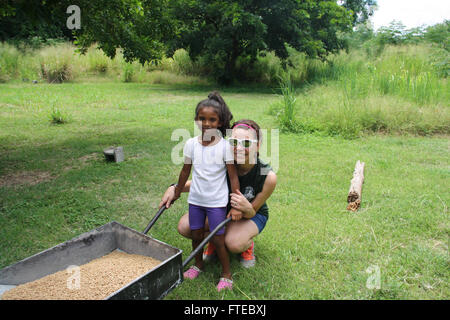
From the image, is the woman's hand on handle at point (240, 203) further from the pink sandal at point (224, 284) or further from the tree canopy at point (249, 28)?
the tree canopy at point (249, 28)

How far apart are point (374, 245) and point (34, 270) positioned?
2.58m

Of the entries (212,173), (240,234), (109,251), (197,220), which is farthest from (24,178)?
(240,234)

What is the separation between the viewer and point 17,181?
4.32m

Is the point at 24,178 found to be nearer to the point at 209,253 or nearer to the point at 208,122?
the point at 209,253

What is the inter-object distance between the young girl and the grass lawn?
1.47ft

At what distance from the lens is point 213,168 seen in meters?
2.31

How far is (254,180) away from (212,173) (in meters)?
0.35

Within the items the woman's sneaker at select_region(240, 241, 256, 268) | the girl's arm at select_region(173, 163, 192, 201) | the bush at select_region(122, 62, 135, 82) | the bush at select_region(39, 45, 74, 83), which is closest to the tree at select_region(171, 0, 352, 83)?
the bush at select_region(122, 62, 135, 82)

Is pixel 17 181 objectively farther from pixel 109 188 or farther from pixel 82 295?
pixel 82 295

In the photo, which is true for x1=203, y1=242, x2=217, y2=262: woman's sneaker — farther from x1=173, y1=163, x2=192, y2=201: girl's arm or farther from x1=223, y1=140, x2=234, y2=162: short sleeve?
x1=223, y1=140, x2=234, y2=162: short sleeve

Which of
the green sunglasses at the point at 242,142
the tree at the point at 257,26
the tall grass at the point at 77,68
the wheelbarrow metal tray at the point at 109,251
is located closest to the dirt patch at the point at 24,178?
the wheelbarrow metal tray at the point at 109,251

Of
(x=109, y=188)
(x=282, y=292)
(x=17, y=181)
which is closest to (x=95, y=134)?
(x=17, y=181)

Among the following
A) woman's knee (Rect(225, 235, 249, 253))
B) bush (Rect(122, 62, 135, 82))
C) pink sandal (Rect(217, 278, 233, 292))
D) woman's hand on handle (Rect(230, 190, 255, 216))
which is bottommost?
pink sandal (Rect(217, 278, 233, 292))

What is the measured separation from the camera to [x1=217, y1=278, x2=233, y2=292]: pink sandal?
2.34 metres
